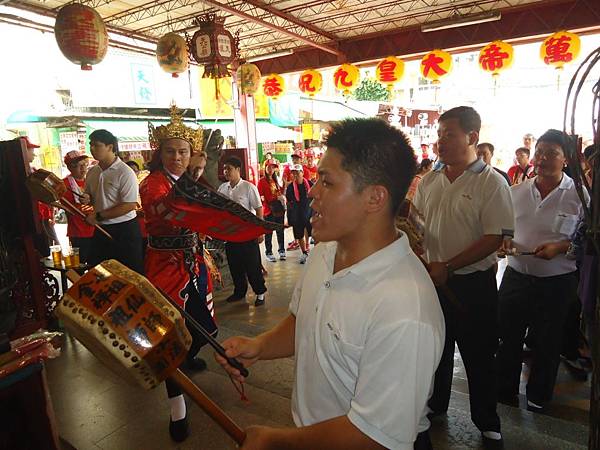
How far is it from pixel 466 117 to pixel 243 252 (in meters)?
3.46

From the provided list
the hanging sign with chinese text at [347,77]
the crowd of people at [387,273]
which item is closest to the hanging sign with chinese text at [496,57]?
the hanging sign with chinese text at [347,77]

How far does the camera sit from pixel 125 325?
1108 mm

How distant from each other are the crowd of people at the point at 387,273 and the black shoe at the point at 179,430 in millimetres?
11

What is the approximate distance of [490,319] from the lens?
2.42 meters

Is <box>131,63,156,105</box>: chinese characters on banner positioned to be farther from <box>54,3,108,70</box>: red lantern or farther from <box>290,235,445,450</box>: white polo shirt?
<box>290,235,445,450</box>: white polo shirt

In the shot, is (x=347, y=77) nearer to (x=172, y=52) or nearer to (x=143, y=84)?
(x=172, y=52)

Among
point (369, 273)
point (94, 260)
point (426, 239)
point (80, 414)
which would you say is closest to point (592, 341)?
point (369, 273)

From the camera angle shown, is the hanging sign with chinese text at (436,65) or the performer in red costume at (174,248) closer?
the performer in red costume at (174,248)

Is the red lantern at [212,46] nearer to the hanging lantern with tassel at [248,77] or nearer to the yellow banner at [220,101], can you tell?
the yellow banner at [220,101]

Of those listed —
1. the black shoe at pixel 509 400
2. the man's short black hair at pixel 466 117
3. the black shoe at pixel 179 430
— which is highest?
the man's short black hair at pixel 466 117

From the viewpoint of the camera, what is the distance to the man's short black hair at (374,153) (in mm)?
1129

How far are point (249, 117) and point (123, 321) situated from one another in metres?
11.5

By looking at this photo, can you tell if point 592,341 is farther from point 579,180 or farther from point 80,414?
point 80,414

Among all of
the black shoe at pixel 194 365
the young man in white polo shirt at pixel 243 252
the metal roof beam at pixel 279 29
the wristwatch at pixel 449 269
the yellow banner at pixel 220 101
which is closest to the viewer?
the wristwatch at pixel 449 269
